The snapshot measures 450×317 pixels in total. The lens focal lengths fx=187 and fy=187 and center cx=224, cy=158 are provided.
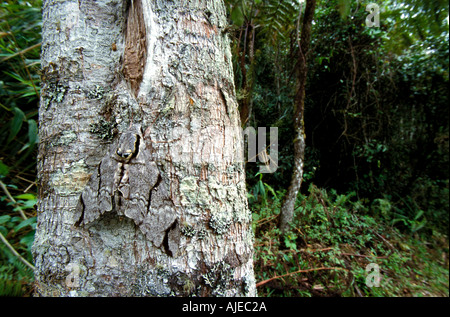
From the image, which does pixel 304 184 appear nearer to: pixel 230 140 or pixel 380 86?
pixel 230 140

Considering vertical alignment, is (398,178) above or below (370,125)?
below

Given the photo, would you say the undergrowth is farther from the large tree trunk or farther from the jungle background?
the large tree trunk

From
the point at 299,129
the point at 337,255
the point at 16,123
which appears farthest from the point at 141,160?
the point at 337,255

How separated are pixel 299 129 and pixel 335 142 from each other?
2.16 ft

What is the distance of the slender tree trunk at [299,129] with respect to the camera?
59.8 inches

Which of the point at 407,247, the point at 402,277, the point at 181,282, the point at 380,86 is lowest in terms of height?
the point at 402,277

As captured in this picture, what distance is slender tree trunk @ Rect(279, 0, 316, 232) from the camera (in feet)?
4.99

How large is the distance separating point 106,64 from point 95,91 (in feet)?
0.31

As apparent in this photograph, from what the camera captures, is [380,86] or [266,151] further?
[380,86]

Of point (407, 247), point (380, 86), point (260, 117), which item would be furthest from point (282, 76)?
point (407, 247)

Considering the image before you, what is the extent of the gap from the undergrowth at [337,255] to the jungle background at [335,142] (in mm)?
10

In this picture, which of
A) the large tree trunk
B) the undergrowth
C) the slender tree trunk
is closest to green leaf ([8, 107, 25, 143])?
the large tree trunk

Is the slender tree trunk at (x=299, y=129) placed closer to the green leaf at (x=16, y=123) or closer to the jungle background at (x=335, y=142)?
the jungle background at (x=335, y=142)

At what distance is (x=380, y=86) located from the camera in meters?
2.42
